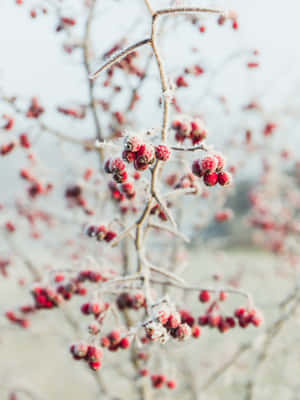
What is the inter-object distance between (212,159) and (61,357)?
6.20 meters

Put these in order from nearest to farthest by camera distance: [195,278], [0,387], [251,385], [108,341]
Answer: [108,341] → [251,385] → [0,387] → [195,278]

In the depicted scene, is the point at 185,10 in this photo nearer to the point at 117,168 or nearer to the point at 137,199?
the point at 117,168

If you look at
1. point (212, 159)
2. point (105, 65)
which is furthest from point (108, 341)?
point (105, 65)

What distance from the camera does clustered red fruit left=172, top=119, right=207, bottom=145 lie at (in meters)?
1.43

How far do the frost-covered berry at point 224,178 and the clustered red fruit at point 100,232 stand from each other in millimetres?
695

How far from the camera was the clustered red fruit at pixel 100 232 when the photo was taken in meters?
1.67

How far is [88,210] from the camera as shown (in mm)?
2742

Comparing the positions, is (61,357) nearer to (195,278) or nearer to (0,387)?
(0,387)

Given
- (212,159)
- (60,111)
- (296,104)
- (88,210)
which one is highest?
(296,104)

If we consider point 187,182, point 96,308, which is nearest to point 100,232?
point 96,308

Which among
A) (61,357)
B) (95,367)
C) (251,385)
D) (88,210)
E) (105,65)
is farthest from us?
(61,357)

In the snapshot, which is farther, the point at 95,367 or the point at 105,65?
the point at 95,367

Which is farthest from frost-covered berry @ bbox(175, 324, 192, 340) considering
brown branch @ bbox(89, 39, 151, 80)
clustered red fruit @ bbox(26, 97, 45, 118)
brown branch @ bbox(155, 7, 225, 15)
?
clustered red fruit @ bbox(26, 97, 45, 118)

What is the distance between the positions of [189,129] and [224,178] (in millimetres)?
377
